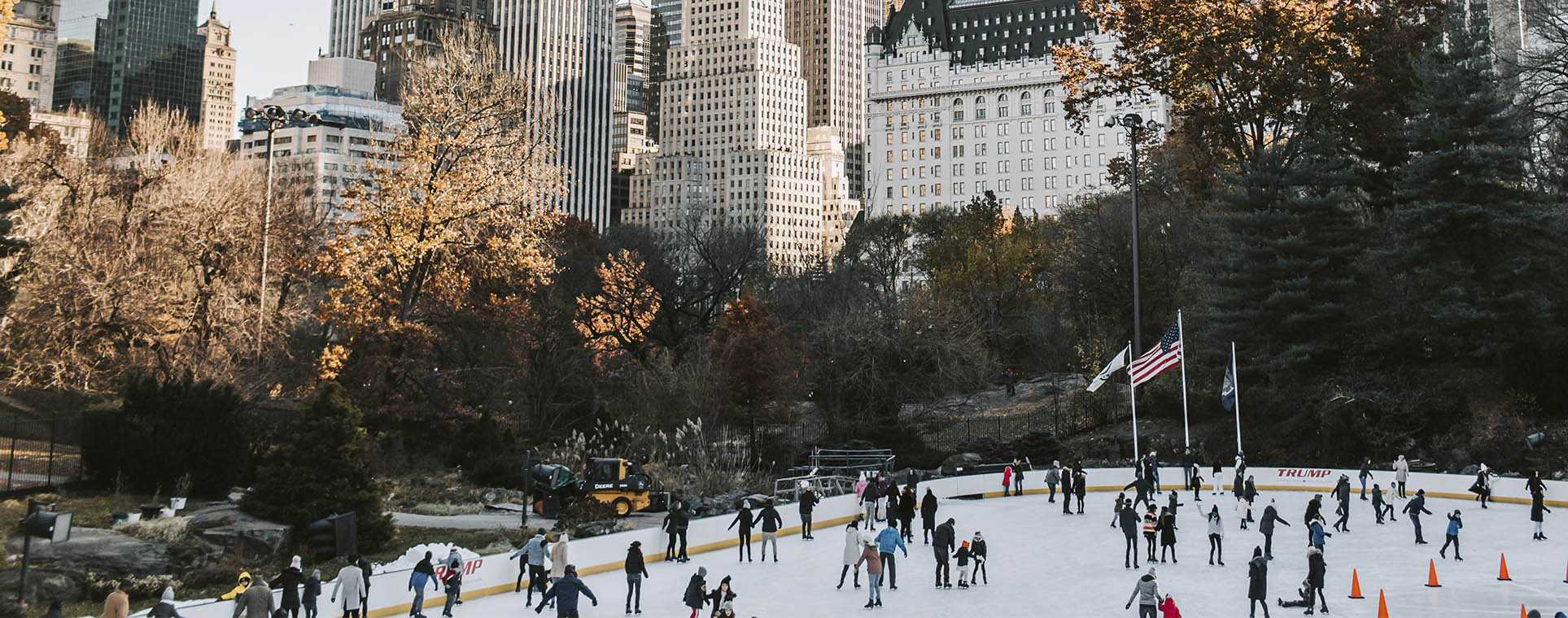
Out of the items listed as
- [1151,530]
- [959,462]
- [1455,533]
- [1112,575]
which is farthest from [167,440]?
[1455,533]

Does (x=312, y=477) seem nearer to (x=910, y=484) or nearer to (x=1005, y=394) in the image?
(x=910, y=484)

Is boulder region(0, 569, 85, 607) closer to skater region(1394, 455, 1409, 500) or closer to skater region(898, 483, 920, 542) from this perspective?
skater region(898, 483, 920, 542)

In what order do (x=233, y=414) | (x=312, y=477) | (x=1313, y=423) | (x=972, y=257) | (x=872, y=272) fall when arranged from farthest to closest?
(x=972, y=257), (x=872, y=272), (x=1313, y=423), (x=233, y=414), (x=312, y=477)

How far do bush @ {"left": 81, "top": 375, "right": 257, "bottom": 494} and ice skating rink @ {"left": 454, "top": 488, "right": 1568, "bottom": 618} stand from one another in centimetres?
1094

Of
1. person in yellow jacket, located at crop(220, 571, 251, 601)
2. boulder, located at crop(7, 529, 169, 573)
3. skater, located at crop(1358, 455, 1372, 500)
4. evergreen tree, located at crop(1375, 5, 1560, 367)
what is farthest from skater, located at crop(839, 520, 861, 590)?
evergreen tree, located at crop(1375, 5, 1560, 367)

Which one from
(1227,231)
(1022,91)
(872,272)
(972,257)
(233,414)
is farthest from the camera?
(1022,91)

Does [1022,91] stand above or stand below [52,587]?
above

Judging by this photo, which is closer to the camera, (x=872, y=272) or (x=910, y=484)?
(x=910, y=484)

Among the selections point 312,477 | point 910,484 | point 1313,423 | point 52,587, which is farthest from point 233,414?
point 1313,423

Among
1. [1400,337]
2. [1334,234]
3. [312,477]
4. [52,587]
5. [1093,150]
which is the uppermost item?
[1093,150]

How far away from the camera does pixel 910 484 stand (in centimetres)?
3369

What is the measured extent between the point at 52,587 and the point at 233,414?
10.9 metres

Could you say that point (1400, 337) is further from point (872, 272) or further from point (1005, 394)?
point (872, 272)

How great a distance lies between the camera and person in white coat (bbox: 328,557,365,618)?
19.9 m
